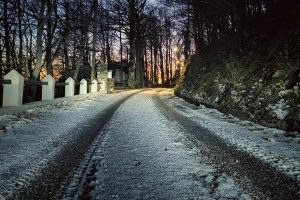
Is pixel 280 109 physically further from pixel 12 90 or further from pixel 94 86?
pixel 94 86

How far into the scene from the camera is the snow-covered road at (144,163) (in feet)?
12.8

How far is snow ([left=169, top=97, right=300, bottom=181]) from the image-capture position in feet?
17.0

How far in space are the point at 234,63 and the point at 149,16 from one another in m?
25.4

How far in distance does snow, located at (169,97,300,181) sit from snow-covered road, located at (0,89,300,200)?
0.02 metres

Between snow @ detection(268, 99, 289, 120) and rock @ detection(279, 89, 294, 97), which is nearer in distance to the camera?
snow @ detection(268, 99, 289, 120)

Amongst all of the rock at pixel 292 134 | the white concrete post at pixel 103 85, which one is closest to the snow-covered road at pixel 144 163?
the rock at pixel 292 134

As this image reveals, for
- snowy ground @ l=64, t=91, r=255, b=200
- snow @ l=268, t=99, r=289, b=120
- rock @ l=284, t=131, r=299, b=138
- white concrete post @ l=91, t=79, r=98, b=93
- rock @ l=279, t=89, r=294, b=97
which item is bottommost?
snowy ground @ l=64, t=91, r=255, b=200

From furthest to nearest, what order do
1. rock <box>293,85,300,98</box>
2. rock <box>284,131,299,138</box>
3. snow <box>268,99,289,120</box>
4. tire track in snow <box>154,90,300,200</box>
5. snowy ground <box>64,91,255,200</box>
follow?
rock <box>293,85,300,98</box> < snow <box>268,99,289,120</box> < rock <box>284,131,299,138</box> < tire track in snow <box>154,90,300,200</box> < snowy ground <box>64,91,255,200</box>

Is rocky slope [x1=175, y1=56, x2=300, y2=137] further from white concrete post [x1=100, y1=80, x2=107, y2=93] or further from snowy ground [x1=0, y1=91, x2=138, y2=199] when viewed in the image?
white concrete post [x1=100, y1=80, x2=107, y2=93]

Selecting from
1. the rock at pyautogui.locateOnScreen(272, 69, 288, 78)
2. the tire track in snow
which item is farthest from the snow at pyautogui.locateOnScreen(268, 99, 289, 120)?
the tire track in snow

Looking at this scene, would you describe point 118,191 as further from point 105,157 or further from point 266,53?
point 266,53

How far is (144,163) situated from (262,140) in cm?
324

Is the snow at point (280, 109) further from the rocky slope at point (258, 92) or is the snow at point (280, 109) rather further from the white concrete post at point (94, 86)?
the white concrete post at point (94, 86)

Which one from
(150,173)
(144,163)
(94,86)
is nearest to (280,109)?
(144,163)
